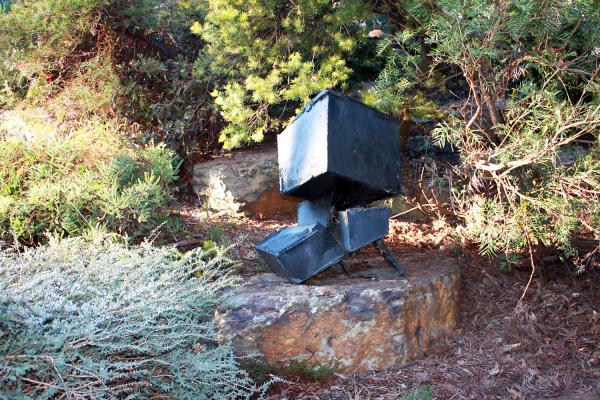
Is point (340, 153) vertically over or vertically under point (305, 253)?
over

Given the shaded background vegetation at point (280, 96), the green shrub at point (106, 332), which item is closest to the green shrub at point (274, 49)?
the shaded background vegetation at point (280, 96)

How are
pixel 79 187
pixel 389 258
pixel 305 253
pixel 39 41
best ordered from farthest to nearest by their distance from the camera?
pixel 39 41 → pixel 79 187 → pixel 389 258 → pixel 305 253

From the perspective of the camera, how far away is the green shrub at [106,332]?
2.36m

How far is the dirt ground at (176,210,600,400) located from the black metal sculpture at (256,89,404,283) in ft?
1.65

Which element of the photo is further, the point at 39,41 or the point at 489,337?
the point at 39,41

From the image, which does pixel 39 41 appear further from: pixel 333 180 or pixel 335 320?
pixel 335 320

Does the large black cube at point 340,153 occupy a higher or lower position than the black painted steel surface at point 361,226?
higher

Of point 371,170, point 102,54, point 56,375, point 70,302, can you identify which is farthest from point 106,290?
point 102,54

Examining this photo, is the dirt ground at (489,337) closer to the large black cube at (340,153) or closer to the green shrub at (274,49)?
the large black cube at (340,153)

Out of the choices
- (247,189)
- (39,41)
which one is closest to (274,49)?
(247,189)

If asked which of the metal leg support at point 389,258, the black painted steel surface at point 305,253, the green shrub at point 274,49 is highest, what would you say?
the green shrub at point 274,49

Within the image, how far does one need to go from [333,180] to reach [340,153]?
224 millimetres

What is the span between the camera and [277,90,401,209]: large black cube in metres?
3.35

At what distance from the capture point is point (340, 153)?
132 inches
